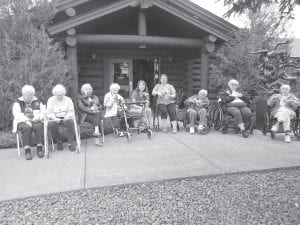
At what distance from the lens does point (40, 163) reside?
4258 millimetres

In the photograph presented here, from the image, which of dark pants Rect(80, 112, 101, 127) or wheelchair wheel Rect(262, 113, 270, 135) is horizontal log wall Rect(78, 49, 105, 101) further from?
wheelchair wheel Rect(262, 113, 270, 135)

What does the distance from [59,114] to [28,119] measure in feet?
1.84

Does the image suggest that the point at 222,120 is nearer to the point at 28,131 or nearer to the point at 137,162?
the point at 137,162

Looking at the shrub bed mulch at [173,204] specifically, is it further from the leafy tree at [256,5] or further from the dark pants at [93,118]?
the dark pants at [93,118]

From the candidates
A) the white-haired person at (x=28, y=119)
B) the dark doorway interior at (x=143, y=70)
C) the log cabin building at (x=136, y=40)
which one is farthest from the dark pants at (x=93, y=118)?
the dark doorway interior at (x=143, y=70)

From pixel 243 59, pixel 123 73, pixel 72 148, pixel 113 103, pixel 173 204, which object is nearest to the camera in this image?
pixel 173 204

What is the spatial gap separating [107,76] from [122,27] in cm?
179

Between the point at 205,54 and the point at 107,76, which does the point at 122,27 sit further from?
the point at 205,54

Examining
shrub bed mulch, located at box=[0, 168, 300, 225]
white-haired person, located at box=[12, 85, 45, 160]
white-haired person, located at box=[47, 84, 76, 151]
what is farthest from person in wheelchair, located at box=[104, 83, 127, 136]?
shrub bed mulch, located at box=[0, 168, 300, 225]

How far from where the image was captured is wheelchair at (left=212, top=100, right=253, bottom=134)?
6.32 m

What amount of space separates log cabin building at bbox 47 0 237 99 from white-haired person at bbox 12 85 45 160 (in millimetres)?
2538

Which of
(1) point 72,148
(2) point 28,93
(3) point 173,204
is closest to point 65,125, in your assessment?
(1) point 72,148

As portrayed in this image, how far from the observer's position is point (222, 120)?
6410 mm

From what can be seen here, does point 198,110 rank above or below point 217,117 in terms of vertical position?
above
